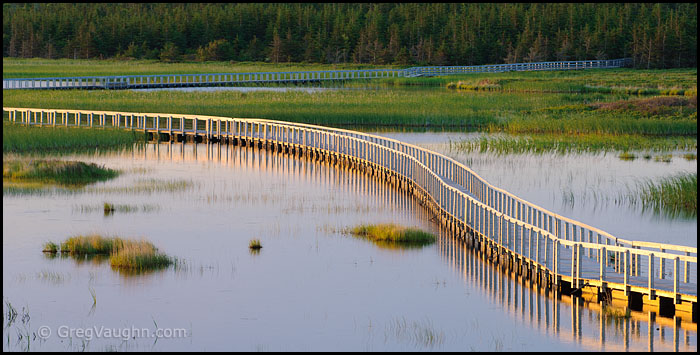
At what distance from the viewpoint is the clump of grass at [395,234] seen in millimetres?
30938

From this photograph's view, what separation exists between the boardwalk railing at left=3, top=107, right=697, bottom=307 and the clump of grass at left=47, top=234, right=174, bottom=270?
7.80m

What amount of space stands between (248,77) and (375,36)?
52708 millimetres

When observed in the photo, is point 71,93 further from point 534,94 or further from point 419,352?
point 419,352

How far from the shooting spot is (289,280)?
1034 inches

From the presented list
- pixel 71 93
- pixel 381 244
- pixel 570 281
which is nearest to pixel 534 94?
pixel 71 93

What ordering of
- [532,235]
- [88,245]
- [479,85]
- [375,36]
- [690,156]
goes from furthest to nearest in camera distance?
1. [375,36]
2. [479,85]
3. [690,156]
4. [88,245]
5. [532,235]

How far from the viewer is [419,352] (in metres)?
20.3

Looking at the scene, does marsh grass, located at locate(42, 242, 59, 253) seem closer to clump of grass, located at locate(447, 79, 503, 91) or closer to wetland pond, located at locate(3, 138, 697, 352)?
wetland pond, located at locate(3, 138, 697, 352)

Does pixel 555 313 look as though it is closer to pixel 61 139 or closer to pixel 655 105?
pixel 61 139

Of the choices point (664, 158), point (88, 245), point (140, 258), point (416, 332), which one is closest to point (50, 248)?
point (88, 245)

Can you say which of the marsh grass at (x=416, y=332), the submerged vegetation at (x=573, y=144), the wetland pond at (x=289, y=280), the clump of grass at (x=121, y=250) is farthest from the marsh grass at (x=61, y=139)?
the marsh grass at (x=416, y=332)

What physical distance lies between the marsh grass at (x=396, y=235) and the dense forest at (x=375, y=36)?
112m

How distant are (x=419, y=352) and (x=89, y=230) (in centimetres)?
1422

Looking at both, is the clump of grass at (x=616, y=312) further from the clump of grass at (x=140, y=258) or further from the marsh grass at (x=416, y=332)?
the clump of grass at (x=140, y=258)
